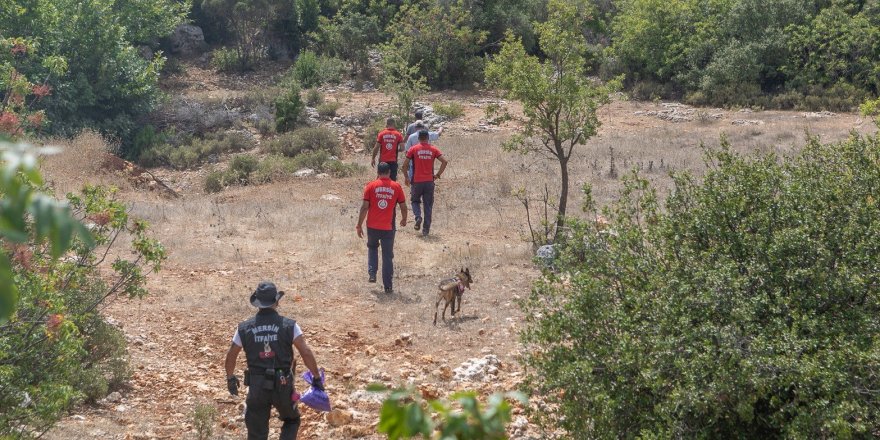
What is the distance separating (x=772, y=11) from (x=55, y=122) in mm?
20002

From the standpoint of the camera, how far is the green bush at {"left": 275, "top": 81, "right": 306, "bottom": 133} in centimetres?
2291

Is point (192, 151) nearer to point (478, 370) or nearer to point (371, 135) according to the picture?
point (371, 135)

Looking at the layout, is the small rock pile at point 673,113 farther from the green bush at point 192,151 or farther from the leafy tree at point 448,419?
the leafy tree at point 448,419

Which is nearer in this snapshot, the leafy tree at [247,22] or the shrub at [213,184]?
the shrub at [213,184]

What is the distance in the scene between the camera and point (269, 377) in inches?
226

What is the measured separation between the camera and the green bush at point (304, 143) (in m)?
20.9

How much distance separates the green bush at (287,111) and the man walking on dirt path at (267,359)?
57.2 feet

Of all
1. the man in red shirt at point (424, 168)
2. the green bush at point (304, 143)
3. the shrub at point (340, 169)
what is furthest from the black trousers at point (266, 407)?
the green bush at point (304, 143)

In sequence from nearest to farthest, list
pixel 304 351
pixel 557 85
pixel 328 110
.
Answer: pixel 304 351 < pixel 557 85 < pixel 328 110

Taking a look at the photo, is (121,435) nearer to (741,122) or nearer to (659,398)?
(659,398)

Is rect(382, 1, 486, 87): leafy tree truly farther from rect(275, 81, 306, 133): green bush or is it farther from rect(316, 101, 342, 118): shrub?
rect(275, 81, 306, 133): green bush

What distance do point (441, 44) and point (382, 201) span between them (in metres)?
18.3

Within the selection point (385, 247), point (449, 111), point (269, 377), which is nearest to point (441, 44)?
point (449, 111)

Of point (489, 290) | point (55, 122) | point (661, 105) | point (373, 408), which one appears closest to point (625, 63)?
point (661, 105)
